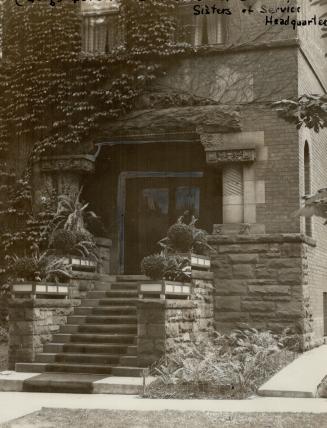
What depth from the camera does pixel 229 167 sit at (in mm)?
14031

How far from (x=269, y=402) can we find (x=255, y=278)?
512 centimetres

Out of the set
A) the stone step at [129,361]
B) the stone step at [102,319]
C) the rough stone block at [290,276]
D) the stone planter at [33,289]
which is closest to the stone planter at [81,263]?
the stone planter at [33,289]

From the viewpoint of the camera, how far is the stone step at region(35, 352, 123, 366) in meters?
10.8

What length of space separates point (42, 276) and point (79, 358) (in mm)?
1972

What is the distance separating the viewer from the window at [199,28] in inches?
568

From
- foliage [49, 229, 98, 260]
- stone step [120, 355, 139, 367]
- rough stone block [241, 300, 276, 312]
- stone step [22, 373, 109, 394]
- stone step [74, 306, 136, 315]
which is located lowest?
stone step [22, 373, 109, 394]

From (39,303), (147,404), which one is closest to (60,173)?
(39,303)

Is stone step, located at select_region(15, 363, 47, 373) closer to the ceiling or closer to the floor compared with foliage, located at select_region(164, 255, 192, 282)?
closer to the floor

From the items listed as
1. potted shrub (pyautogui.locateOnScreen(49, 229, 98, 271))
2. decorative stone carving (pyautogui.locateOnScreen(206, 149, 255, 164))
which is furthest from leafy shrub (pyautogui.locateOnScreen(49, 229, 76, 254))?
decorative stone carving (pyautogui.locateOnScreen(206, 149, 255, 164))

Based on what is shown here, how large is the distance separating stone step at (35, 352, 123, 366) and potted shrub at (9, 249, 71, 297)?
1.03 metres

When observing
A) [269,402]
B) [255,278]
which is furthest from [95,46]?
[269,402]

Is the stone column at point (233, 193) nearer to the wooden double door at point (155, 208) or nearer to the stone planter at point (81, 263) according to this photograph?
the wooden double door at point (155, 208)

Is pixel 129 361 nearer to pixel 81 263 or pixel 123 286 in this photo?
pixel 123 286

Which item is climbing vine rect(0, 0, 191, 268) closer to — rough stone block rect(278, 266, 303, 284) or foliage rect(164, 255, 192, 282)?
foliage rect(164, 255, 192, 282)
